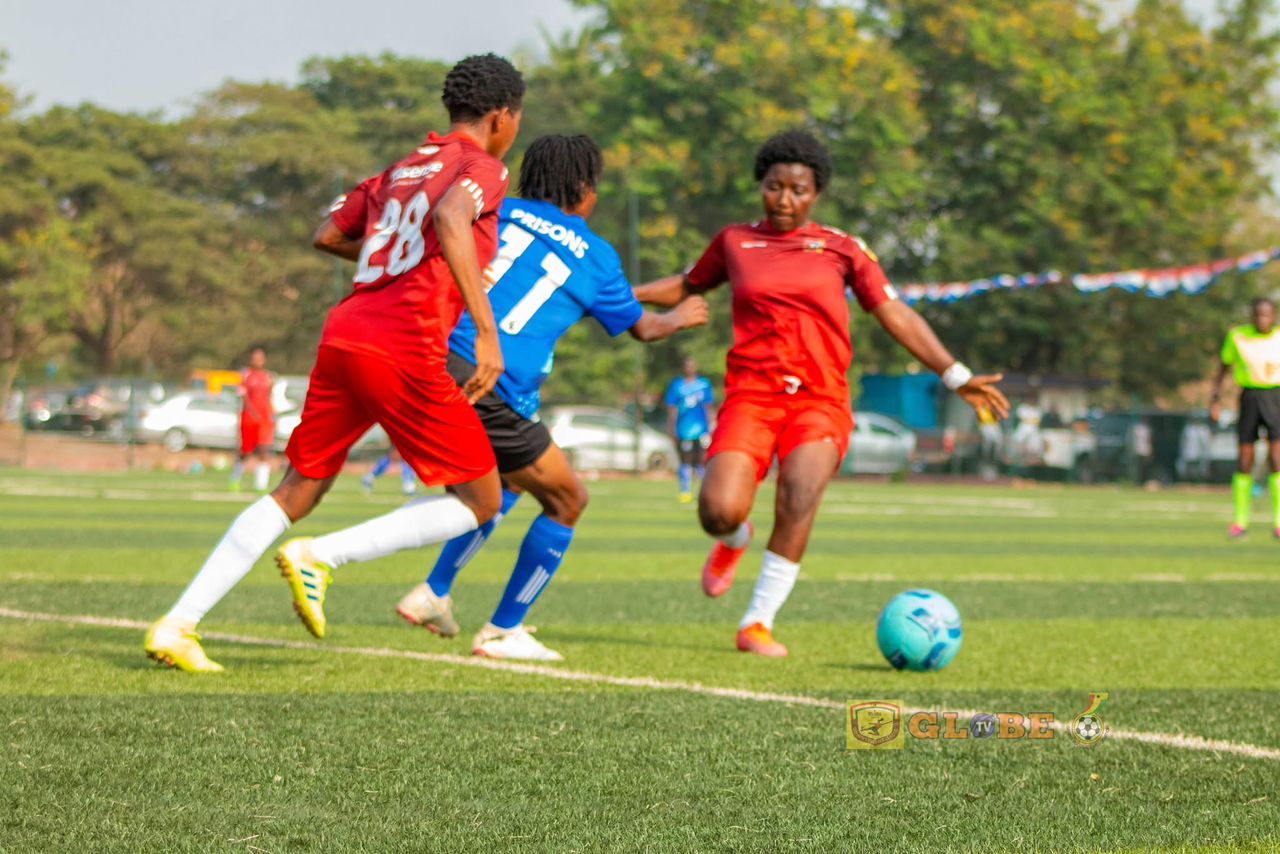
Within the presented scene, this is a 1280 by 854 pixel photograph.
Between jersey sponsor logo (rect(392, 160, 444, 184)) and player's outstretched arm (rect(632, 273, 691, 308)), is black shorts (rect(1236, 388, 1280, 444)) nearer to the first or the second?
player's outstretched arm (rect(632, 273, 691, 308))

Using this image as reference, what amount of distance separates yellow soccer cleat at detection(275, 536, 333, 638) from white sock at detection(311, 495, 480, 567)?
5.7 inches

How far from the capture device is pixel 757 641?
683cm

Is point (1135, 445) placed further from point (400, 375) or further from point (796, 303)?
point (400, 375)

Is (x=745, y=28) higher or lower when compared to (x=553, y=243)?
higher

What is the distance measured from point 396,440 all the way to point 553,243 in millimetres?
1194

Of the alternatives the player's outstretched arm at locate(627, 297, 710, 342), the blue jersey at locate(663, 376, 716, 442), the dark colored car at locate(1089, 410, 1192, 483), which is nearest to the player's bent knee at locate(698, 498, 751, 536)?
the player's outstretched arm at locate(627, 297, 710, 342)

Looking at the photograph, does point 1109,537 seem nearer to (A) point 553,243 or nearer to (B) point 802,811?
(A) point 553,243

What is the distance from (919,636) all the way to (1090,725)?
51.6 inches

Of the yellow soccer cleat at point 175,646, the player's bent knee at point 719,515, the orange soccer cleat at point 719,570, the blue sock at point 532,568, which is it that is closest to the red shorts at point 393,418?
the yellow soccer cleat at point 175,646

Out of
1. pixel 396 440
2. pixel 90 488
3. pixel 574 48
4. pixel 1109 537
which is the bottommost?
pixel 90 488

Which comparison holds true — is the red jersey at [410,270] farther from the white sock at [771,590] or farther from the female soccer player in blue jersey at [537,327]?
the white sock at [771,590]

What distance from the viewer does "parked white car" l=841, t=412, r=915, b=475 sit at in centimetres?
3625

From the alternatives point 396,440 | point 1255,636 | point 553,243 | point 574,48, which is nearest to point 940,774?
point 396,440

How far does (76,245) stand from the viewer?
163 feet
